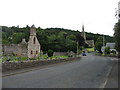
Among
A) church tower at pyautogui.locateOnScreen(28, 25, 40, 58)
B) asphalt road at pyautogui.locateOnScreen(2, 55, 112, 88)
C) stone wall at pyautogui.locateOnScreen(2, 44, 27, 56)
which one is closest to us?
asphalt road at pyautogui.locateOnScreen(2, 55, 112, 88)

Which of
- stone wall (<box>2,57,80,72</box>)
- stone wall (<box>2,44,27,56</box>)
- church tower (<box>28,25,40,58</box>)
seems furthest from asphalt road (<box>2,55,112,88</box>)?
church tower (<box>28,25,40,58</box>)

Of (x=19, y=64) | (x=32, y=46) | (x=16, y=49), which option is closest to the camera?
(x=19, y=64)

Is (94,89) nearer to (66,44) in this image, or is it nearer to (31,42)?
(31,42)

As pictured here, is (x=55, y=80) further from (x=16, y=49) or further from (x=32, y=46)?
(x=32, y=46)

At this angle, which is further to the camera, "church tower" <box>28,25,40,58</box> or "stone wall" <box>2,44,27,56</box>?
"church tower" <box>28,25,40,58</box>

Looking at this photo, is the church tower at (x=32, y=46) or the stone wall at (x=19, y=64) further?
the church tower at (x=32, y=46)

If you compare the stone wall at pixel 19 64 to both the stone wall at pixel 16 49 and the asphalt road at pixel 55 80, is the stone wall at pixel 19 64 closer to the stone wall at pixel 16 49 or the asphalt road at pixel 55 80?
the asphalt road at pixel 55 80

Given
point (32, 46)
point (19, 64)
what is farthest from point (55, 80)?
point (32, 46)

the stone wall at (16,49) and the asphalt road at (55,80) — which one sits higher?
the stone wall at (16,49)

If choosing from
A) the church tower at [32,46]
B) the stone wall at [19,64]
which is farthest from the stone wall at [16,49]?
the stone wall at [19,64]

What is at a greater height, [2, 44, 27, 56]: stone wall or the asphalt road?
[2, 44, 27, 56]: stone wall

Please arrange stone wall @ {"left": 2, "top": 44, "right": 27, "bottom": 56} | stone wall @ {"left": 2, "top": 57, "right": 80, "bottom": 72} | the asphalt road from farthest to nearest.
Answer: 1. stone wall @ {"left": 2, "top": 44, "right": 27, "bottom": 56}
2. stone wall @ {"left": 2, "top": 57, "right": 80, "bottom": 72}
3. the asphalt road

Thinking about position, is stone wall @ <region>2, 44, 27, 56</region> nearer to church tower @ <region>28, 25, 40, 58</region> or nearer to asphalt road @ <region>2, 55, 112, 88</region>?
church tower @ <region>28, 25, 40, 58</region>

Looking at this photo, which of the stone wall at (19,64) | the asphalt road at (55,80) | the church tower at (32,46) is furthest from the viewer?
the church tower at (32,46)
